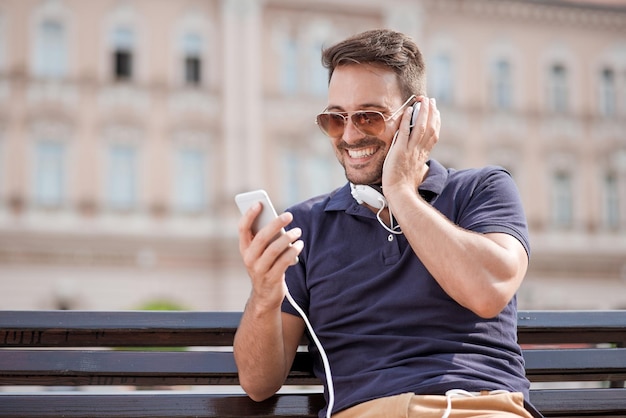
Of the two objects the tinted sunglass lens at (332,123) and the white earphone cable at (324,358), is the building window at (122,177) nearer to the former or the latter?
the tinted sunglass lens at (332,123)

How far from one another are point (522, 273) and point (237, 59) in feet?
71.6

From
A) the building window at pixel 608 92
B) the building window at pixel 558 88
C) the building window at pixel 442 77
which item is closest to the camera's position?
the building window at pixel 442 77

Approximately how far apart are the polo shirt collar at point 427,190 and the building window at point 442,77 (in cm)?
2346

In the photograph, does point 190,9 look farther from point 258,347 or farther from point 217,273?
point 258,347

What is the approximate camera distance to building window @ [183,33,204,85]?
942 inches

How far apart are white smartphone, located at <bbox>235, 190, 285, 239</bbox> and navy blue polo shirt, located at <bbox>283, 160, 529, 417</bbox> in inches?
14.0

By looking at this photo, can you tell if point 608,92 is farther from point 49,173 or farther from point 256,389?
point 256,389

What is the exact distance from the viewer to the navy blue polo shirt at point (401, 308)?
2555 millimetres

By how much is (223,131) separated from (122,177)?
9.15ft

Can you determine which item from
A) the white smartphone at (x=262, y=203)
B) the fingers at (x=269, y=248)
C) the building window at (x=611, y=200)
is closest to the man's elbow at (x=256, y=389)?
the fingers at (x=269, y=248)

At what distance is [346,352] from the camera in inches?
106

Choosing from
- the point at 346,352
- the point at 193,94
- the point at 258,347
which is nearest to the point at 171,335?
the point at 258,347

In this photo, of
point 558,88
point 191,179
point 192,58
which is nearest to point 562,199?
point 558,88

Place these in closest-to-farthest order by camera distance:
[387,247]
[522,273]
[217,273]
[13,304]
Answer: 1. [522,273]
2. [387,247]
3. [13,304]
4. [217,273]
